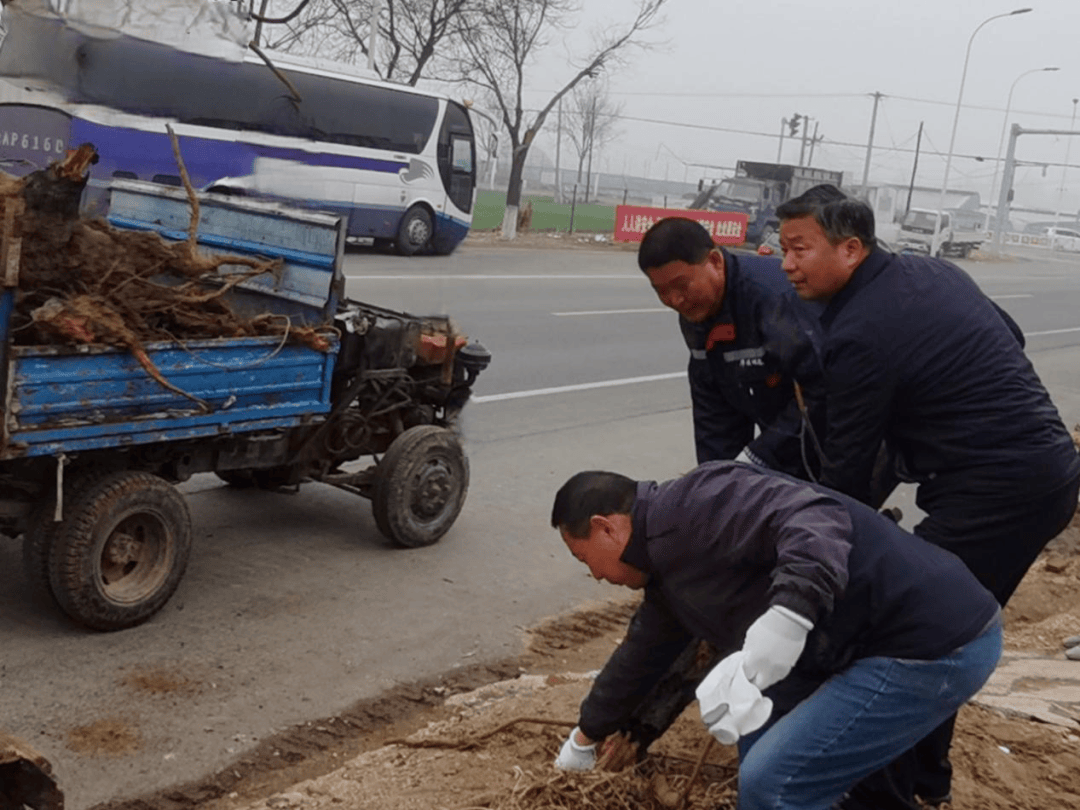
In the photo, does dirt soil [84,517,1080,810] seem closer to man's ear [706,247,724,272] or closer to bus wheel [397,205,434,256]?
man's ear [706,247,724,272]

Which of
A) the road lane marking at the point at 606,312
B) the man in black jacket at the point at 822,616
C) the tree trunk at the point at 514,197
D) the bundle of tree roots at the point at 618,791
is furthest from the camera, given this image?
the tree trunk at the point at 514,197

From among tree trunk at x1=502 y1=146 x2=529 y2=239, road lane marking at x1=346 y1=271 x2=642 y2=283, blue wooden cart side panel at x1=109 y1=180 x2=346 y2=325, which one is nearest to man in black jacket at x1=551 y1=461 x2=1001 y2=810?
blue wooden cart side panel at x1=109 y1=180 x2=346 y2=325

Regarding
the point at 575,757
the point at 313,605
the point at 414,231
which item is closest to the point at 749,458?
the point at 575,757

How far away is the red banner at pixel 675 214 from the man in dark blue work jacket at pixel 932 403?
28938mm

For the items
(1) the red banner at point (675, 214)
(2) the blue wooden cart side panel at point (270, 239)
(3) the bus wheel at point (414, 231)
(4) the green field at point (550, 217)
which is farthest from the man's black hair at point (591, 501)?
(4) the green field at point (550, 217)

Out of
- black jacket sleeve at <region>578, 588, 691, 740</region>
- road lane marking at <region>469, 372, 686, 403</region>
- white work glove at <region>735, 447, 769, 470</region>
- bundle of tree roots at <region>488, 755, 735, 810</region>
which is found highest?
white work glove at <region>735, 447, 769, 470</region>

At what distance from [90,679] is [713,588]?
116 inches

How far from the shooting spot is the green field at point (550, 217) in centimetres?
3903

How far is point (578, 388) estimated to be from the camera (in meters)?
12.2

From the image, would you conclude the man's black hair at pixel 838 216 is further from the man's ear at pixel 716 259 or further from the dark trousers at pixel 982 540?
the dark trousers at pixel 982 540

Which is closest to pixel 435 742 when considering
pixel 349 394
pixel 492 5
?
pixel 349 394

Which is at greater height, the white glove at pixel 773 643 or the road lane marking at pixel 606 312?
the white glove at pixel 773 643

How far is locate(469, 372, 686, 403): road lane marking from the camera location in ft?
36.7

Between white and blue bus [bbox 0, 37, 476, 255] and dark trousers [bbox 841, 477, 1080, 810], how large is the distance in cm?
927
